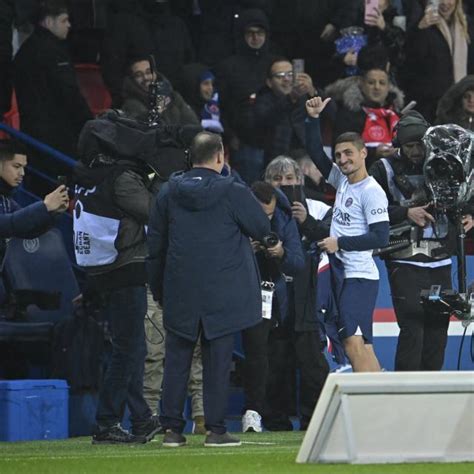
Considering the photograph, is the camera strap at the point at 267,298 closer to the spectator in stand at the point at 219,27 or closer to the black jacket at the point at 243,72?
the black jacket at the point at 243,72

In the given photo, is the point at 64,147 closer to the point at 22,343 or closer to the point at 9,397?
the point at 22,343

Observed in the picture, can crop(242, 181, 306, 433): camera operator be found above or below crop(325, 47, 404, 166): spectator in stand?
below

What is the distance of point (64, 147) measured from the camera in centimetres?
1573

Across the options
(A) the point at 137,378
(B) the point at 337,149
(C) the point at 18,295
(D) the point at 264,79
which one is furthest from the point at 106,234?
(D) the point at 264,79

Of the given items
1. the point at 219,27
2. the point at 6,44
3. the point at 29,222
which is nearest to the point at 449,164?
the point at 29,222

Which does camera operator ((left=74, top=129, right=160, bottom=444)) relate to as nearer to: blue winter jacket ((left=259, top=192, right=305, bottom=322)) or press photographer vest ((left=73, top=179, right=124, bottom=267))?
press photographer vest ((left=73, top=179, right=124, bottom=267))

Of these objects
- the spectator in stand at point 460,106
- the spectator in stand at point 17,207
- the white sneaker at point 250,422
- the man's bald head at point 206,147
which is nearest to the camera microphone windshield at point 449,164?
the spectator in stand at point 460,106

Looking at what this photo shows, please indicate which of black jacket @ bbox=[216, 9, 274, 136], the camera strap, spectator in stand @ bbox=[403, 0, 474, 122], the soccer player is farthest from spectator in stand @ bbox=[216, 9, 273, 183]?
the soccer player

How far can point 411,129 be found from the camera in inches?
525

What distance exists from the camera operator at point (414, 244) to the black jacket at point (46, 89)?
3.26 metres

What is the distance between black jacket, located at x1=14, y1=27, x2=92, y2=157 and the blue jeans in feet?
13.3

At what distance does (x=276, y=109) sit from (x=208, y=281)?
5.71 meters

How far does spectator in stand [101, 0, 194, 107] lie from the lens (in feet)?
52.6

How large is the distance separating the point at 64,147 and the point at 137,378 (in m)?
4.29
